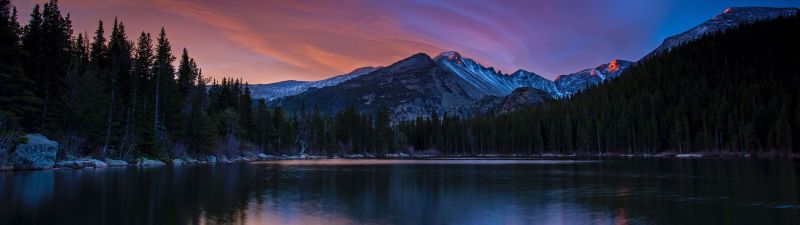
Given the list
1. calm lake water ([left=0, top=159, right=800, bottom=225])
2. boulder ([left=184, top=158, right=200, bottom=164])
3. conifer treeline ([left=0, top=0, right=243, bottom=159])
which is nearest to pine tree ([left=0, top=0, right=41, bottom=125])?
conifer treeline ([left=0, top=0, right=243, bottom=159])

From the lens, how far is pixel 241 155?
362 feet

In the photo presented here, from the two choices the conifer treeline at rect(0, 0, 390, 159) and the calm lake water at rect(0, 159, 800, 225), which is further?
the conifer treeline at rect(0, 0, 390, 159)

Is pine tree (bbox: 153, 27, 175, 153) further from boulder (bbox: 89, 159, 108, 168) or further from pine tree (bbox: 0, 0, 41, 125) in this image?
pine tree (bbox: 0, 0, 41, 125)

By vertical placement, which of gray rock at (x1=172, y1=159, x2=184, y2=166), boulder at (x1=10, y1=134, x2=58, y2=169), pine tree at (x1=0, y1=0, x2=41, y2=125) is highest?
pine tree at (x1=0, y1=0, x2=41, y2=125)

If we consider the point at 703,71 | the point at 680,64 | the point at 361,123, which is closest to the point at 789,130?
the point at 703,71

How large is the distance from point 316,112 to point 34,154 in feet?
398

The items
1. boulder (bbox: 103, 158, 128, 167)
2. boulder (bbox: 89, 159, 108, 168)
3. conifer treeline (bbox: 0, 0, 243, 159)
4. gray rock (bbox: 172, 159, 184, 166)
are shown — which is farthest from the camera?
gray rock (bbox: 172, 159, 184, 166)

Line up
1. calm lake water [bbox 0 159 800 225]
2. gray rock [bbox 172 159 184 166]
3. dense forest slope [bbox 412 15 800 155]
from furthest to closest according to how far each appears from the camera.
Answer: dense forest slope [bbox 412 15 800 155] → gray rock [bbox 172 159 184 166] → calm lake water [bbox 0 159 800 225]

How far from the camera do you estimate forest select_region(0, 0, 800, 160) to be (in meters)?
57.6

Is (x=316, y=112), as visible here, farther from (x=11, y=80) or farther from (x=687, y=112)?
(x=11, y=80)

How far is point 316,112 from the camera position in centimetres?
16775

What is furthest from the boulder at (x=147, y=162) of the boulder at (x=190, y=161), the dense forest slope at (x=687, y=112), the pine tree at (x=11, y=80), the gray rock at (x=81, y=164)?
the dense forest slope at (x=687, y=112)

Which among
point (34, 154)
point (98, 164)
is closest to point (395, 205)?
point (34, 154)

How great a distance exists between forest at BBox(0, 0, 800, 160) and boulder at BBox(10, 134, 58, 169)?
1.47 metres
